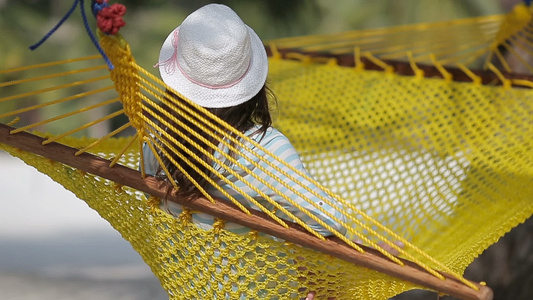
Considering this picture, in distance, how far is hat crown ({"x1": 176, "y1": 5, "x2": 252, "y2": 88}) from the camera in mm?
1018

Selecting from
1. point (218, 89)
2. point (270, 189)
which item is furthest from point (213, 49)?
point (270, 189)

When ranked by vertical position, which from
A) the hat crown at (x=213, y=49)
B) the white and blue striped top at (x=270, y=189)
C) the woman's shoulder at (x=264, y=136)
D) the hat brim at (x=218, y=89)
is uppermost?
the hat crown at (x=213, y=49)

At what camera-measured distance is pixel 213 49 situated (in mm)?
1018

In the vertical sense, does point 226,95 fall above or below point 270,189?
above

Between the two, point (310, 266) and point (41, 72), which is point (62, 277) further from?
point (41, 72)

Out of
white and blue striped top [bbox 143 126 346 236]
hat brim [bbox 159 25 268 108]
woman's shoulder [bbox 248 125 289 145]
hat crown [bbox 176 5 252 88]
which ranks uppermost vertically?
hat crown [bbox 176 5 252 88]

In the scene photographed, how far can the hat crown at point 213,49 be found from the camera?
3.34 feet

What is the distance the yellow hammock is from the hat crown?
0.05 metres

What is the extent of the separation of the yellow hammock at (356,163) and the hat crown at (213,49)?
0.17 feet

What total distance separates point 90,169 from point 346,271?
374mm

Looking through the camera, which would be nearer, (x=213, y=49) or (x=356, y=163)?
(x=213, y=49)

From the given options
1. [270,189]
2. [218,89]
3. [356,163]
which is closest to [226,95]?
[218,89]

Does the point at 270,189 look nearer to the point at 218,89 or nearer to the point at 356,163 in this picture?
the point at 218,89

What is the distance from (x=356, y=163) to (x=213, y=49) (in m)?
0.89
